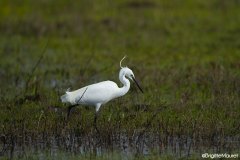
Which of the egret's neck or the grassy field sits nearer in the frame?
the grassy field

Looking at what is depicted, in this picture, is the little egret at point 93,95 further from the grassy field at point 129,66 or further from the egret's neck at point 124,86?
the grassy field at point 129,66

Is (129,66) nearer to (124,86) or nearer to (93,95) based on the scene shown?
(124,86)

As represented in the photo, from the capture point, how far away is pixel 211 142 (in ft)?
30.5

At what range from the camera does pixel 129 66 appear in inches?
569

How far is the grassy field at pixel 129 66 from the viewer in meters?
9.63

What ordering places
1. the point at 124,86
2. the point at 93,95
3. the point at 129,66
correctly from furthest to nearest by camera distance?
1. the point at 129,66
2. the point at 124,86
3. the point at 93,95

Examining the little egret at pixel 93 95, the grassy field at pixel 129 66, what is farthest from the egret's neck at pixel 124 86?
the grassy field at pixel 129 66

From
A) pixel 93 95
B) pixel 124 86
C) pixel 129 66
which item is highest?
pixel 129 66

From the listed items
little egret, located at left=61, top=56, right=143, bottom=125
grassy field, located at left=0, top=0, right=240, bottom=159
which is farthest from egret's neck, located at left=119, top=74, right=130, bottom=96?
grassy field, located at left=0, top=0, right=240, bottom=159

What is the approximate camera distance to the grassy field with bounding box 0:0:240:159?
9633mm

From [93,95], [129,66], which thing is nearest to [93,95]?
[93,95]

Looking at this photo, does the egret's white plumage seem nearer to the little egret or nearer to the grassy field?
the little egret

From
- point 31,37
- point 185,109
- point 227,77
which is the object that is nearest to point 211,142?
point 185,109

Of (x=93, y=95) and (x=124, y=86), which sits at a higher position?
(x=124, y=86)
